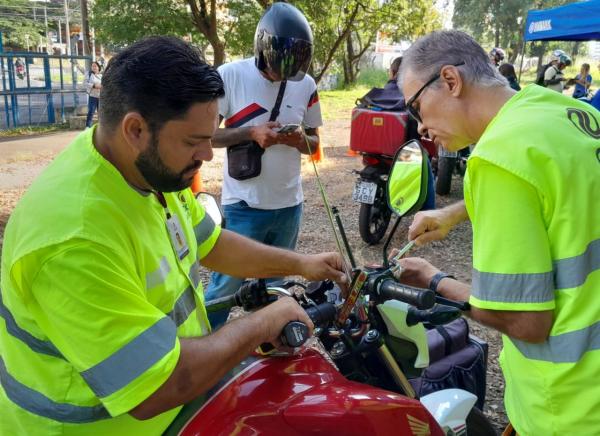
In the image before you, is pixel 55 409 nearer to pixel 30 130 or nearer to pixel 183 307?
pixel 183 307

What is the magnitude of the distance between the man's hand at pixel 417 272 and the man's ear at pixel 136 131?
0.86 m

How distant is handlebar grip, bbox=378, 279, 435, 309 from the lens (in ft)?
4.75

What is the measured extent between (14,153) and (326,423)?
10954mm

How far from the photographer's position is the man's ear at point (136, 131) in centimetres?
145

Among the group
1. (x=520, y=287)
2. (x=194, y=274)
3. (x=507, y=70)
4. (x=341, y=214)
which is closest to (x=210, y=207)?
(x=194, y=274)

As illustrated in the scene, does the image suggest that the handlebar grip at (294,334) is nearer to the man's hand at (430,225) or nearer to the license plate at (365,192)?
the man's hand at (430,225)

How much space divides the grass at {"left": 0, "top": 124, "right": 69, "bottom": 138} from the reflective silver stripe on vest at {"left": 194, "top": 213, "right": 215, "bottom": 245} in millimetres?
12714

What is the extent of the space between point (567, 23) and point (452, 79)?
975cm

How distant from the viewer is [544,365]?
152 centimetres

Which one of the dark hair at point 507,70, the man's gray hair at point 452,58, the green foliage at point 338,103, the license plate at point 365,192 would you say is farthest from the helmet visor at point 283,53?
the green foliage at point 338,103

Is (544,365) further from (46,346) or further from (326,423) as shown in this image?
(46,346)

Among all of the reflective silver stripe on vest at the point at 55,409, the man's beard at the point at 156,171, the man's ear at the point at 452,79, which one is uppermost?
the man's ear at the point at 452,79

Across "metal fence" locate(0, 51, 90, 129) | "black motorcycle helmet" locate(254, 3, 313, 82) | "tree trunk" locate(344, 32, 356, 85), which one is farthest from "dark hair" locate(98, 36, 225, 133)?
"tree trunk" locate(344, 32, 356, 85)

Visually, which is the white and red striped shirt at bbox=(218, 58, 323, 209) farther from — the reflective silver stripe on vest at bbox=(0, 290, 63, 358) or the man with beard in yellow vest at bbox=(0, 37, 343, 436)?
the reflective silver stripe on vest at bbox=(0, 290, 63, 358)
